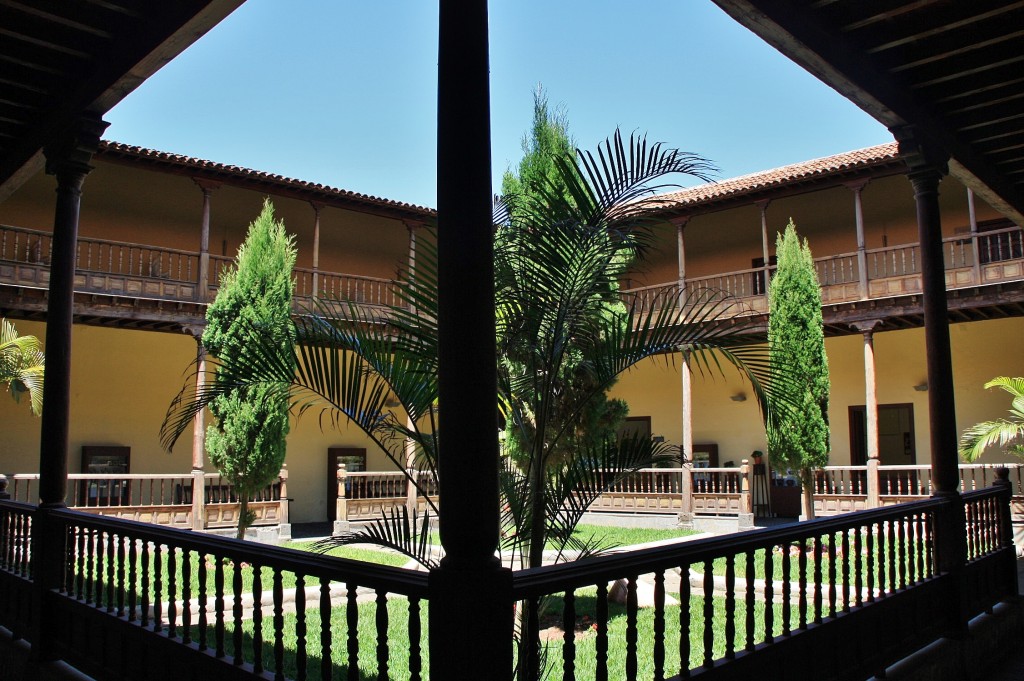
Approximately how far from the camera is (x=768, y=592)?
3.60 metres

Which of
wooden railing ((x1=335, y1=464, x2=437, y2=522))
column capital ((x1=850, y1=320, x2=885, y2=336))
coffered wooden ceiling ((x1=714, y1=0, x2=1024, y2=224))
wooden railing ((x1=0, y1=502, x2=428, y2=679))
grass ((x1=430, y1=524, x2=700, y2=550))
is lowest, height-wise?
grass ((x1=430, y1=524, x2=700, y2=550))

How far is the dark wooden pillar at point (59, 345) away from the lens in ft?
16.2

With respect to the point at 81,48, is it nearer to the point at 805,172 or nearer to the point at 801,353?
the point at 801,353

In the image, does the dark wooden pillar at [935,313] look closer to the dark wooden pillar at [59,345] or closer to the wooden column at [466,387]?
the wooden column at [466,387]

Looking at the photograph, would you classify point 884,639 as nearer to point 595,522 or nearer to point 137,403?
point 595,522

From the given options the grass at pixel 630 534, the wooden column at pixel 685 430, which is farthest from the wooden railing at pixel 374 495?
the wooden column at pixel 685 430

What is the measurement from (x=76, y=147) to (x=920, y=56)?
5.23 m

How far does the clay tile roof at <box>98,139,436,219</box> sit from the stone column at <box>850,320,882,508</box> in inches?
300

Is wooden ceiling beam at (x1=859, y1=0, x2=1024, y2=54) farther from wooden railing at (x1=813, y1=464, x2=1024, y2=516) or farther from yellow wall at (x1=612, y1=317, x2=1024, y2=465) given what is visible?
wooden railing at (x1=813, y1=464, x2=1024, y2=516)

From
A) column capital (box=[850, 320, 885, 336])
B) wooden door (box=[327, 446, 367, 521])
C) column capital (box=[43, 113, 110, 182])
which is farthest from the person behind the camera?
wooden door (box=[327, 446, 367, 521])

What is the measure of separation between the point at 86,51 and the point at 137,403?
11446 millimetres

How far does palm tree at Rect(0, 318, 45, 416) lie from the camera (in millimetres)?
10984

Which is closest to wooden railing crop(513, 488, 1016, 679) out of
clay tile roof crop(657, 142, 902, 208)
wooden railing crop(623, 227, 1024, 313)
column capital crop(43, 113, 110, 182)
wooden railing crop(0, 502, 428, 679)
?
wooden railing crop(0, 502, 428, 679)

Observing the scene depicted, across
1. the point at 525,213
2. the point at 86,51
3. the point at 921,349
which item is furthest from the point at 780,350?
the point at 86,51
